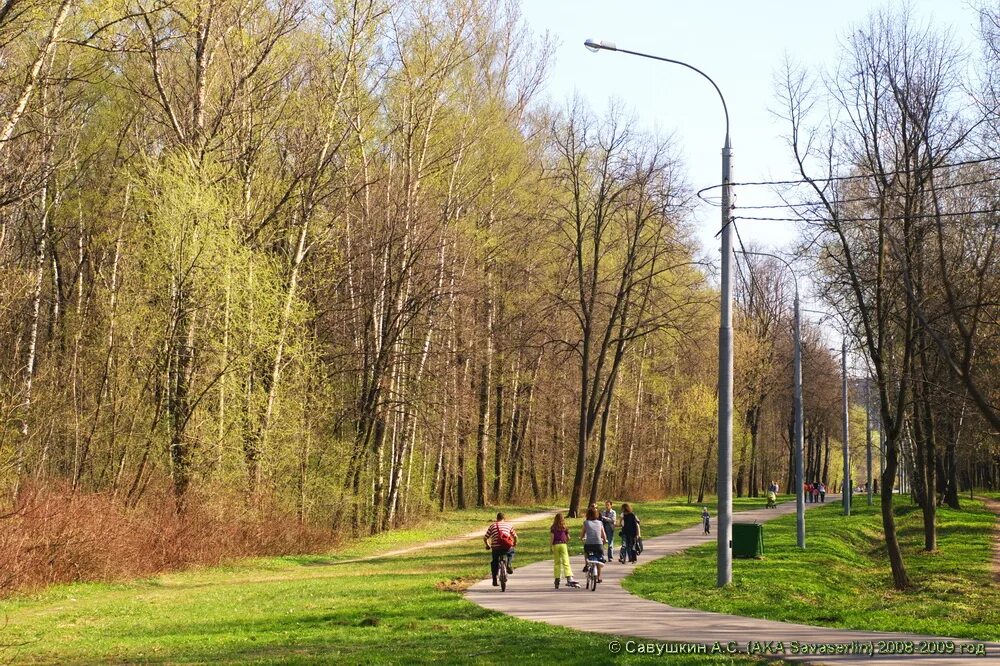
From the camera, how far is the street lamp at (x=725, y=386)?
1888 cm

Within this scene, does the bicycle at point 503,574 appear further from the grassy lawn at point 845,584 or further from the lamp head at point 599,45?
the lamp head at point 599,45

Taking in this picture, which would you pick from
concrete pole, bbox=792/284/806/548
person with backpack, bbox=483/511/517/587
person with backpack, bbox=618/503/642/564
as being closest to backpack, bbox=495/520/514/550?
person with backpack, bbox=483/511/517/587

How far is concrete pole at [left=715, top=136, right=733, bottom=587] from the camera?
18875mm

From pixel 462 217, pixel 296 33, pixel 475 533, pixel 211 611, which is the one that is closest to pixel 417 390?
pixel 475 533

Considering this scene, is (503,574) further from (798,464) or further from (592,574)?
(798,464)

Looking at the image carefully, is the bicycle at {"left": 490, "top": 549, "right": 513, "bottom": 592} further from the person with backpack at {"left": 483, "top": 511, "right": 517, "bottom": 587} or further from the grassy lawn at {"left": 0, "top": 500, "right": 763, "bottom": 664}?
the grassy lawn at {"left": 0, "top": 500, "right": 763, "bottom": 664}

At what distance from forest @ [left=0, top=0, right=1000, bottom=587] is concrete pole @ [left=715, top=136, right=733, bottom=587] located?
975 millimetres

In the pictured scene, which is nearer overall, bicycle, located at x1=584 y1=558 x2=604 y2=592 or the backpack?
the backpack

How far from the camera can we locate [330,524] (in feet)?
107

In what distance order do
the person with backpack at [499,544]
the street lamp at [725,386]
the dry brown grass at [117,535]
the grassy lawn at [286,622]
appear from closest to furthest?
the grassy lawn at [286,622] < the street lamp at [725,386] < the person with backpack at [499,544] < the dry brown grass at [117,535]

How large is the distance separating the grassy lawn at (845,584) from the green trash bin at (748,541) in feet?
1.76

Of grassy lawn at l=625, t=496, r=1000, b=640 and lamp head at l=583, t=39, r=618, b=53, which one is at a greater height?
lamp head at l=583, t=39, r=618, b=53

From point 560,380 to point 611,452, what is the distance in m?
9.02

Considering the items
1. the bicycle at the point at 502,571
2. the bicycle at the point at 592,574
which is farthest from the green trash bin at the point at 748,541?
the bicycle at the point at 502,571
